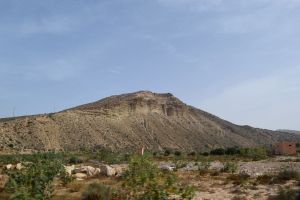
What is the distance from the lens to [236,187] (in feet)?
59.9

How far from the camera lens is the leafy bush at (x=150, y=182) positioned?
959 cm

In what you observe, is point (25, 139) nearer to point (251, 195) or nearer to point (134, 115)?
point (134, 115)

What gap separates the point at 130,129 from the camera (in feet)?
290

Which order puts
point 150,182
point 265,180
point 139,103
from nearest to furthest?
point 150,182 < point 265,180 < point 139,103

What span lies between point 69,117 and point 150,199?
74684 millimetres

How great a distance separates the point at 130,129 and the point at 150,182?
7829 centimetres


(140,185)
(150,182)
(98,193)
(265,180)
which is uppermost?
(150,182)

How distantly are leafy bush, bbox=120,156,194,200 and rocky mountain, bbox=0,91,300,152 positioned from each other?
4923cm

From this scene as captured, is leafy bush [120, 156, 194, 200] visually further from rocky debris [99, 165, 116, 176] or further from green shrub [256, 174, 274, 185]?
rocky debris [99, 165, 116, 176]

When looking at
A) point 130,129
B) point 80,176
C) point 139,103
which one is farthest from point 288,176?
point 139,103

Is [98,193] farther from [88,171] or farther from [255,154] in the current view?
[255,154]

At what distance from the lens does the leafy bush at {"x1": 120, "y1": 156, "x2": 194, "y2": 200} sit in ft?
31.5

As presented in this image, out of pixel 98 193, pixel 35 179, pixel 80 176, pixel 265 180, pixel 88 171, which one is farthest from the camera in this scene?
pixel 88 171

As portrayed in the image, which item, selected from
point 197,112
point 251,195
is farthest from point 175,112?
point 251,195
